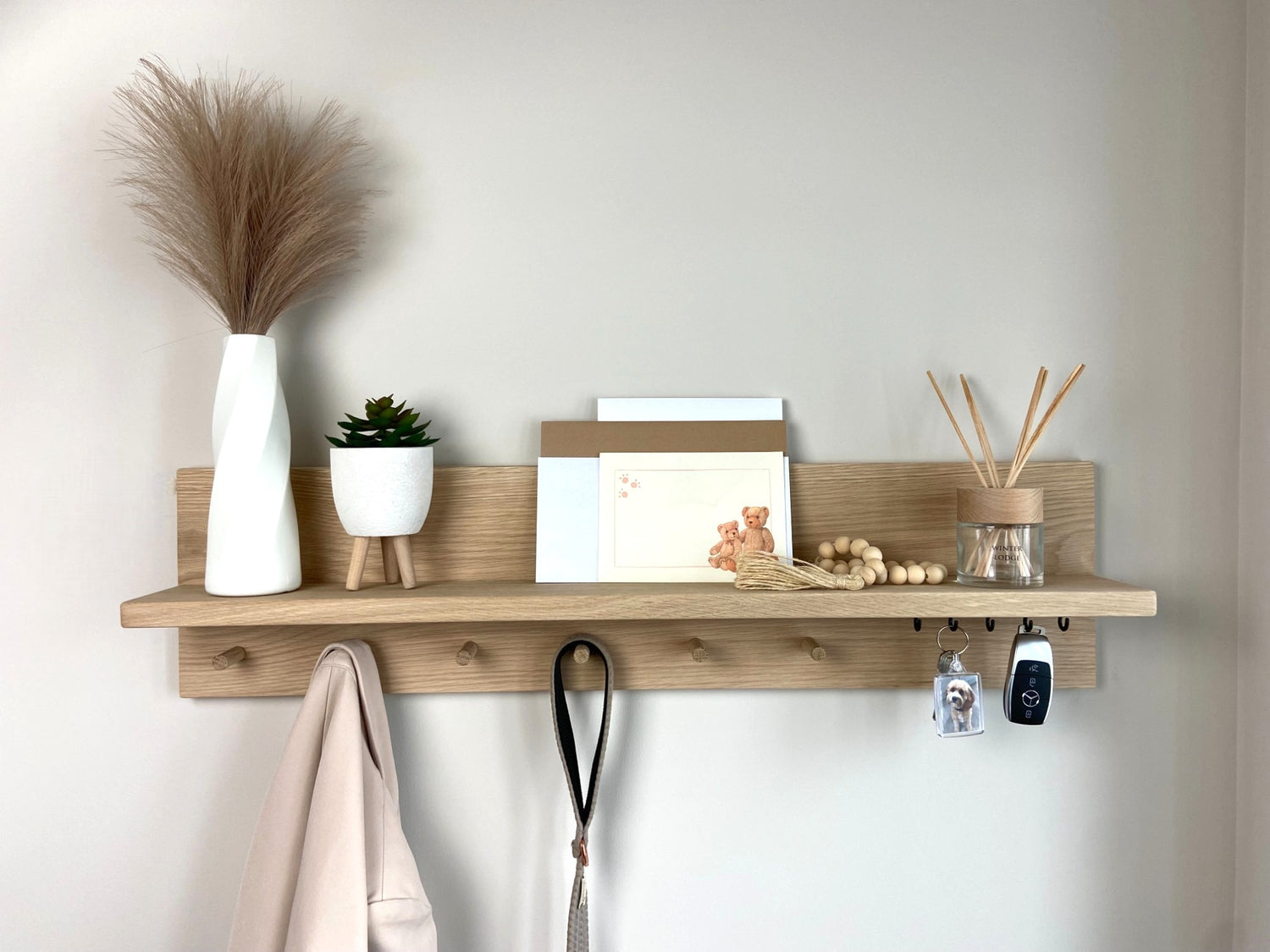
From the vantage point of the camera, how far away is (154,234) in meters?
0.89

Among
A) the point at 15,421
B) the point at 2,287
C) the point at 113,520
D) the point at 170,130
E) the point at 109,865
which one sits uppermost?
the point at 170,130

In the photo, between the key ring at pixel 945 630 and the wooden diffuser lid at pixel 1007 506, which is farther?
the key ring at pixel 945 630

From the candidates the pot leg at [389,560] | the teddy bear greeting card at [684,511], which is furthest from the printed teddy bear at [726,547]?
the pot leg at [389,560]

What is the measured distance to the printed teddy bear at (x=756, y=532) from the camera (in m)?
0.84

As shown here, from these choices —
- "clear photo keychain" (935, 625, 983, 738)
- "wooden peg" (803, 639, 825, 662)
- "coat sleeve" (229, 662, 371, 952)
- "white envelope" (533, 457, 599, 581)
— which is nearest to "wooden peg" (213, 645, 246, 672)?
"coat sleeve" (229, 662, 371, 952)

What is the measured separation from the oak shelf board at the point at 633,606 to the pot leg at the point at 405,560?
0.20 feet

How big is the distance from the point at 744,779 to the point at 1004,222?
71 centimetres

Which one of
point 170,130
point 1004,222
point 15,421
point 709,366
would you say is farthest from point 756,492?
point 15,421

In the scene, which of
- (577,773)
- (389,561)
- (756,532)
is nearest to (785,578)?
(756,532)

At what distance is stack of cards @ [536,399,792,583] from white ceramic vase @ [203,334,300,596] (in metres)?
0.27

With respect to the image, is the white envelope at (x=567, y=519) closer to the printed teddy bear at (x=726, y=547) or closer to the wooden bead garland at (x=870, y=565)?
the printed teddy bear at (x=726, y=547)

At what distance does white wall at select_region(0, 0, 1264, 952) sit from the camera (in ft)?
2.92

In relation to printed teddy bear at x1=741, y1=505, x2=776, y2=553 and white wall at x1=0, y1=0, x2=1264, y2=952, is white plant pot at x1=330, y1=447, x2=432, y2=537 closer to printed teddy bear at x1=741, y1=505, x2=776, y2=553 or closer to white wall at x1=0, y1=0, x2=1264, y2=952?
white wall at x1=0, y1=0, x2=1264, y2=952

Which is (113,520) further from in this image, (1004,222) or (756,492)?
(1004,222)
